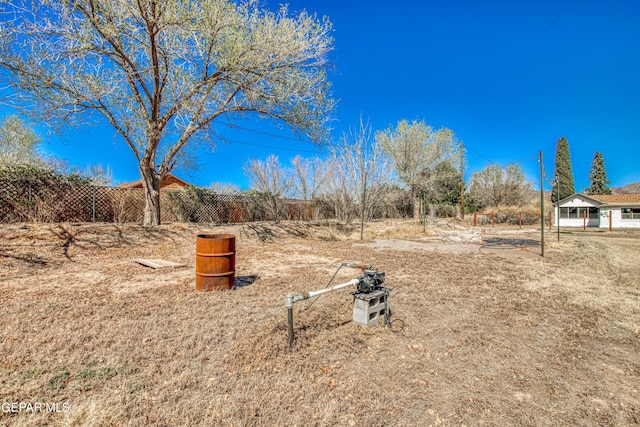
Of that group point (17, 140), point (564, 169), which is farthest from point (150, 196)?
point (564, 169)

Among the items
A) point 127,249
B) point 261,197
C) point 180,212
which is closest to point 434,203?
point 261,197

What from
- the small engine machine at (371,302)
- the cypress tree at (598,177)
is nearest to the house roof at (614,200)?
the cypress tree at (598,177)

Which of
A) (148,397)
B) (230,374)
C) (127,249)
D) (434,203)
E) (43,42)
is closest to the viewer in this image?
(148,397)

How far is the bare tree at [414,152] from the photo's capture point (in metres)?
21.5

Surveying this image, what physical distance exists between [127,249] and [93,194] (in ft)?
9.60

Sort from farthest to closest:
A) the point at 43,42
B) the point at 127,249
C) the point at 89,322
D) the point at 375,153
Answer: the point at 375,153 → the point at 127,249 → the point at 43,42 → the point at 89,322

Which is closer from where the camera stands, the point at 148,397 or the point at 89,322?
the point at 148,397

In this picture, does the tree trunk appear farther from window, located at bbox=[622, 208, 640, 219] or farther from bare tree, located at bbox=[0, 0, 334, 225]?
window, located at bbox=[622, 208, 640, 219]

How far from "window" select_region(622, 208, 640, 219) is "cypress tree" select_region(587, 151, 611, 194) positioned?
19.3 metres

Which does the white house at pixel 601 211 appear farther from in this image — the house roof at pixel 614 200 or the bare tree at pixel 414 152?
the bare tree at pixel 414 152

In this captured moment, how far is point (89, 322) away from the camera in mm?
3025

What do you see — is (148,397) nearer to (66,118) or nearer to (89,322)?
(89,322)

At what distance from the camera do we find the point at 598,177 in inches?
1570

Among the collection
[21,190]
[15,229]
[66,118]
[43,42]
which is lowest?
[15,229]
